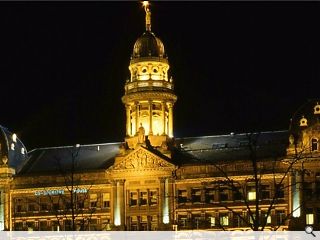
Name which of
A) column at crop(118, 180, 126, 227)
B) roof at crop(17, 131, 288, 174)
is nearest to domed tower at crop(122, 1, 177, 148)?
roof at crop(17, 131, 288, 174)

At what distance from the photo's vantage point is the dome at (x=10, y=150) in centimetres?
14075

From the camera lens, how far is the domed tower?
453 feet

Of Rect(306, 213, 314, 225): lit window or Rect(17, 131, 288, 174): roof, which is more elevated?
Rect(17, 131, 288, 174): roof

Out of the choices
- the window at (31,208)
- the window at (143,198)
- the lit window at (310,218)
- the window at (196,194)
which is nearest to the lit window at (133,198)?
the window at (143,198)

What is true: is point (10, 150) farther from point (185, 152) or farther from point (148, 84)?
point (185, 152)

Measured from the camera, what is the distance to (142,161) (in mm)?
132625

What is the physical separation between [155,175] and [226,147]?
10637 mm

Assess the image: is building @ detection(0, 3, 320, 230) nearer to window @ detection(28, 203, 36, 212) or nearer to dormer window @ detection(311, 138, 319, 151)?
window @ detection(28, 203, 36, 212)

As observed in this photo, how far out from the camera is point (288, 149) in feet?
413

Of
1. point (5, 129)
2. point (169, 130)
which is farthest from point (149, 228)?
point (5, 129)

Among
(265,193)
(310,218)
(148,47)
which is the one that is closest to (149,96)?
(148,47)

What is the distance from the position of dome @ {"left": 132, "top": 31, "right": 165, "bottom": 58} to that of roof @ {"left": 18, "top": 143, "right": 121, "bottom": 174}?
1386cm

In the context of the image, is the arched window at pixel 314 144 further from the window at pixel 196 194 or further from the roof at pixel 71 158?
the roof at pixel 71 158

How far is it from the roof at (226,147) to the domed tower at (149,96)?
346 centimetres
